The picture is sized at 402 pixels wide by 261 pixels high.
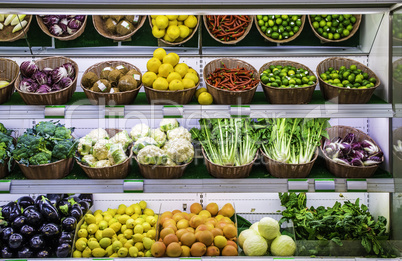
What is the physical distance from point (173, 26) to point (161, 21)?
0.10m

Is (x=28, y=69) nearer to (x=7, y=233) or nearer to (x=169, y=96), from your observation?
(x=169, y=96)

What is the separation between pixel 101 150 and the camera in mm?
2807

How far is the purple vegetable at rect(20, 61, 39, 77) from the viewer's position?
107 inches

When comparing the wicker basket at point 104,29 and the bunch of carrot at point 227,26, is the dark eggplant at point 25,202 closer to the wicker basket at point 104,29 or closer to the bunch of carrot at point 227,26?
the wicker basket at point 104,29

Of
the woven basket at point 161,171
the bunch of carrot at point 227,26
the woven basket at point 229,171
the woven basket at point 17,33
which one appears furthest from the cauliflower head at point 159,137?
the woven basket at point 17,33

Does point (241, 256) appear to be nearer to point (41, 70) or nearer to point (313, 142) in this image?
point (313, 142)

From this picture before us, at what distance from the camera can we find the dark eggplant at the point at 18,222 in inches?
111

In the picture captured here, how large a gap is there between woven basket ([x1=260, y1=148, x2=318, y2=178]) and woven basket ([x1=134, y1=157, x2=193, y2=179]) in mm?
631

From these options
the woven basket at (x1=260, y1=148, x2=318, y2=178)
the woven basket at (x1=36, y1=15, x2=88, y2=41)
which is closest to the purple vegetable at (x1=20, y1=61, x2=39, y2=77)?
the woven basket at (x1=36, y1=15, x2=88, y2=41)

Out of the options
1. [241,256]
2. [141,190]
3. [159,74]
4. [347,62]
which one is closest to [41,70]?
[159,74]

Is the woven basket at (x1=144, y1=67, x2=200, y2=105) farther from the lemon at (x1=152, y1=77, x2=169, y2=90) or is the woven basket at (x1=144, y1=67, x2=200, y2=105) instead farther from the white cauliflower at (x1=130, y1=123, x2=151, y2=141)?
the white cauliflower at (x1=130, y1=123, x2=151, y2=141)

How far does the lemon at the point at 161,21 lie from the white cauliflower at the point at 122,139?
87 centimetres

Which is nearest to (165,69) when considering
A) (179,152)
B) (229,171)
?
(179,152)

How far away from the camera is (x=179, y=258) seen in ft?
8.61
